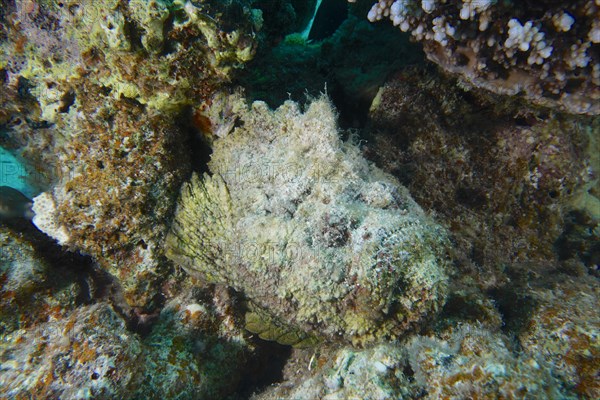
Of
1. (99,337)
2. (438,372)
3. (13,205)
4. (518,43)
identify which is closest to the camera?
(438,372)

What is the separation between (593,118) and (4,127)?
635 cm

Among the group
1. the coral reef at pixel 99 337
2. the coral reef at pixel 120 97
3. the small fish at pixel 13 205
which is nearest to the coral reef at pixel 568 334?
the coral reef at pixel 99 337

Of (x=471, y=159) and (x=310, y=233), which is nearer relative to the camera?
(x=310, y=233)

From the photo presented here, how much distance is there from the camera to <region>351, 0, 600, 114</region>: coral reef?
85.9 inches

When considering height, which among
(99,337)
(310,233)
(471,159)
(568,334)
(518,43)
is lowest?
(568,334)

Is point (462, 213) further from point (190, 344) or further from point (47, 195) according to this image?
point (47, 195)

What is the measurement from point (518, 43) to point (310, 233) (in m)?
1.94

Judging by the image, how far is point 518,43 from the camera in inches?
87.4

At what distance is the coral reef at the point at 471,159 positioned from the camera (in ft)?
10.1

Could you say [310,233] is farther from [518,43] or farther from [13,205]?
[13,205]

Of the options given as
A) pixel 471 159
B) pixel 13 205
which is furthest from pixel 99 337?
pixel 471 159

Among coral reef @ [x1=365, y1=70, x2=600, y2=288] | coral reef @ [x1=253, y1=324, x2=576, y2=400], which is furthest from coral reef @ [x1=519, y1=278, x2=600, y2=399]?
coral reef @ [x1=365, y1=70, x2=600, y2=288]

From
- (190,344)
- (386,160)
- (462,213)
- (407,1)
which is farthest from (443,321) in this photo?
(407,1)

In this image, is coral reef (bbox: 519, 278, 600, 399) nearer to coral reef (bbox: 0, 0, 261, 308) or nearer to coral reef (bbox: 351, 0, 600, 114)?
coral reef (bbox: 351, 0, 600, 114)
